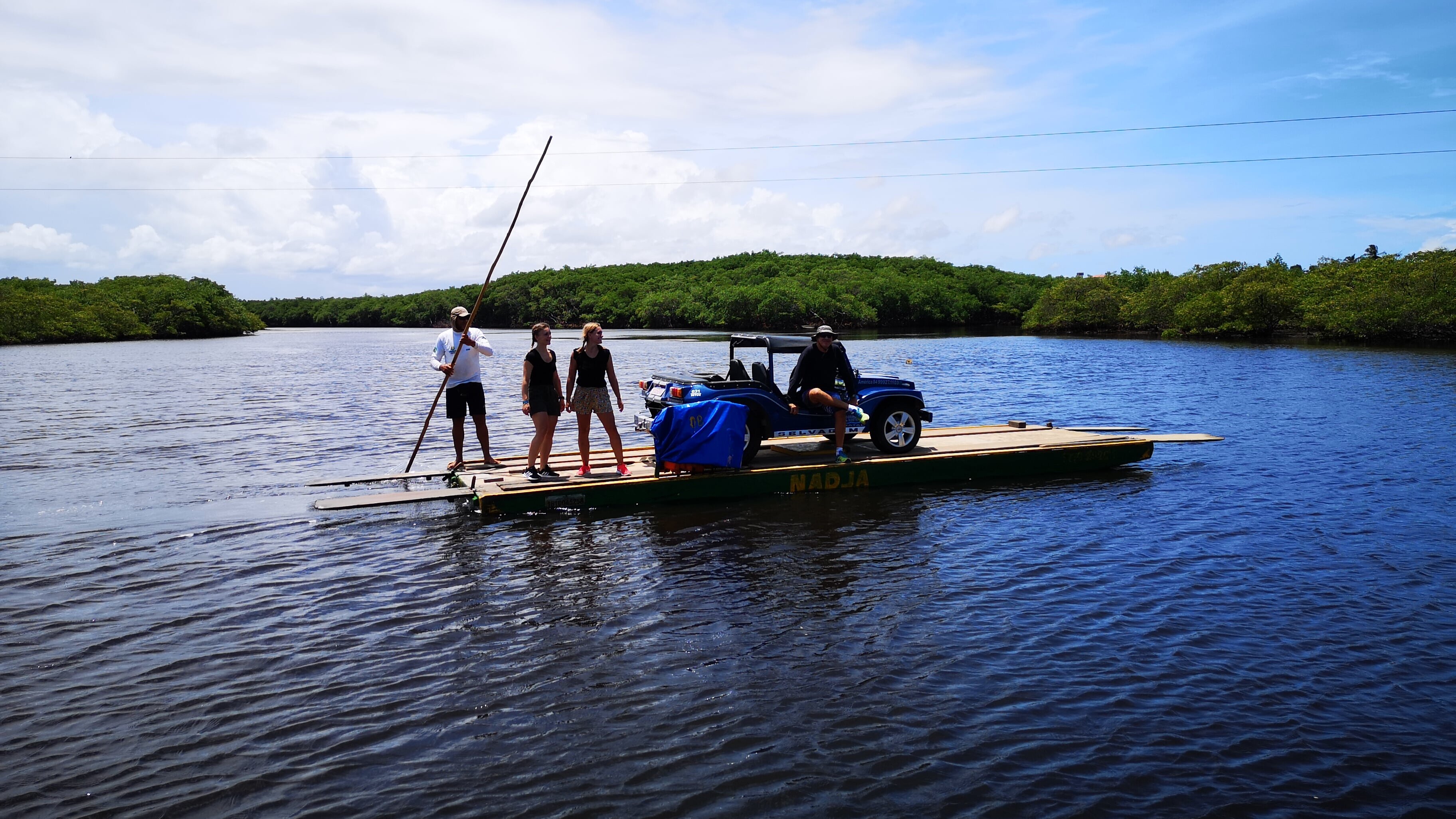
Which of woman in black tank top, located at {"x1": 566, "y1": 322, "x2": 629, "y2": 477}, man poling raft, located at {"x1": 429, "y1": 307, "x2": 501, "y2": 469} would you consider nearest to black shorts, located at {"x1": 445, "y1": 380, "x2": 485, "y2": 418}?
man poling raft, located at {"x1": 429, "y1": 307, "x2": 501, "y2": 469}

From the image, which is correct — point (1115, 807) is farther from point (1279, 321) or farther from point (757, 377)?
point (1279, 321)

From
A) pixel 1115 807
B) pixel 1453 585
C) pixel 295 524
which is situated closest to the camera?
pixel 1115 807

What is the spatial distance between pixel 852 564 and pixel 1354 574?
5017 mm

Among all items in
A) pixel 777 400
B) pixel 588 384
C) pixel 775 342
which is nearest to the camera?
pixel 588 384

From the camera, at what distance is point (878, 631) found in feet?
24.1

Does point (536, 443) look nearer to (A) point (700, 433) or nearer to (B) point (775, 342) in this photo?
(A) point (700, 433)

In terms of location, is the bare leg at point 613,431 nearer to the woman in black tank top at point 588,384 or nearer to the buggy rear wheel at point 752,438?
the woman in black tank top at point 588,384

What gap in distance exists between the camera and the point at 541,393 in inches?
427

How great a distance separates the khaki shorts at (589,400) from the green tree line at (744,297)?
3911 inches

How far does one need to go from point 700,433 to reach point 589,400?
145cm

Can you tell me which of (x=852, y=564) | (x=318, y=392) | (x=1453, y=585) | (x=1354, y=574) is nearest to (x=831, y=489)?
(x=852, y=564)

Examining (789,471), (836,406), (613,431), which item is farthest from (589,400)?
(836,406)

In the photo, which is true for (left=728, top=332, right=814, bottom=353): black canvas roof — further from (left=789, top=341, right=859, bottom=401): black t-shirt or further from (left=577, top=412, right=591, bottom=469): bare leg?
(left=577, top=412, right=591, bottom=469): bare leg

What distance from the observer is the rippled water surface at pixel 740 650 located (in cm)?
503
